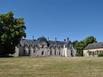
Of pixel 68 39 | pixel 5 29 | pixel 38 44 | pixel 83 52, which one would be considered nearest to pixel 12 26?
pixel 5 29

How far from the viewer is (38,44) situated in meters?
123

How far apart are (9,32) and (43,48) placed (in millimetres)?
54460

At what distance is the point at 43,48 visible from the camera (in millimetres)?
123312

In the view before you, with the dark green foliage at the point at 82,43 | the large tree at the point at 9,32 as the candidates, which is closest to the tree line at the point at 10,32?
the large tree at the point at 9,32

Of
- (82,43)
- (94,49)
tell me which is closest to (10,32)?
(94,49)

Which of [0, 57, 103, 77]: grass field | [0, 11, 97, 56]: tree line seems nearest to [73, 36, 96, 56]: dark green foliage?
[0, 11, 97, 56]: tree line

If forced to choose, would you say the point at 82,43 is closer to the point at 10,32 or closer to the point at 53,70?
the point at 10,32

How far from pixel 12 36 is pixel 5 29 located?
10.9 feet

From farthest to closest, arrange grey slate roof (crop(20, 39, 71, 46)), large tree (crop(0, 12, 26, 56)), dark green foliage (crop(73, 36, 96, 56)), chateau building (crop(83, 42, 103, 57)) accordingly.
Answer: grey slate roof (crop(20, 39, 71, 46))
dark green foliage (crop(73, 36, 96, 56))
chateau building (crop(83, 42, 103, 57))
large tree (crop(0, 12, 26, 56))

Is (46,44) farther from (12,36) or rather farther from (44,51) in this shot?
(12,36)

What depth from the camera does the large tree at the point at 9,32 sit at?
6806 centimetres

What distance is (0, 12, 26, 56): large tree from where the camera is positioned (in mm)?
68062

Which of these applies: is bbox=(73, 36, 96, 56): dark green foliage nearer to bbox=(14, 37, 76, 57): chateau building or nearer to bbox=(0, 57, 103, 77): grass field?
bbox=(14, 37, 76, 57): chateau building

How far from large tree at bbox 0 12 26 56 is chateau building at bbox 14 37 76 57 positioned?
4096 centimetres
